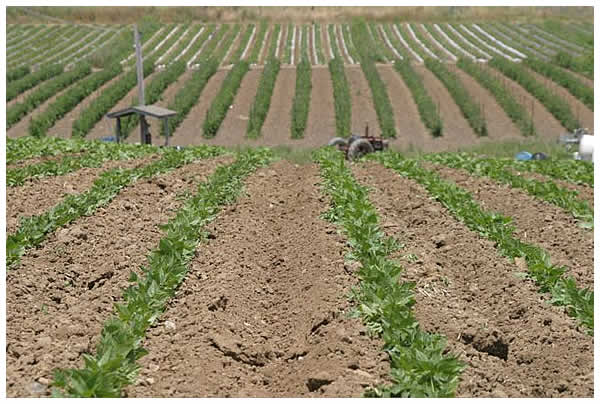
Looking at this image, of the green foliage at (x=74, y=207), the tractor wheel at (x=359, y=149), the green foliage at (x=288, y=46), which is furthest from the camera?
the green foliage at (x=288, y=46)

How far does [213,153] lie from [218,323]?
11866 mm

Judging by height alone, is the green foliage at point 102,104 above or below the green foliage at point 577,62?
below

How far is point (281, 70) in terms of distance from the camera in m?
40.2

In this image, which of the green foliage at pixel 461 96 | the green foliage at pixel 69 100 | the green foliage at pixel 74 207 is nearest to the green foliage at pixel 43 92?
the green foliage at pixel 69 100

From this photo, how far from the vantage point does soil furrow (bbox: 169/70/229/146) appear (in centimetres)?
2841

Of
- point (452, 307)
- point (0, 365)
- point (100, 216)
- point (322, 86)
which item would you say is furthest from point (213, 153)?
point (322, 86)

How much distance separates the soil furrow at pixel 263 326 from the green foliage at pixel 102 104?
21692 mm

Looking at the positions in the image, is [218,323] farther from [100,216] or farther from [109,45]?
[109,45]

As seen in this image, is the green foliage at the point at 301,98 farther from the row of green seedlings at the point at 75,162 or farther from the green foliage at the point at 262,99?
the row of green seedlings at the point at 75,162

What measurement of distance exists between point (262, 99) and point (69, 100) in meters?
9.07

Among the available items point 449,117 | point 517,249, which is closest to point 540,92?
point 449,117

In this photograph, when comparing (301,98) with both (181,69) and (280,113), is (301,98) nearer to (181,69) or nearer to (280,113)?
(280,113)

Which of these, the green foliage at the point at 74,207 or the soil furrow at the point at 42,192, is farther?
the soil furrow at the point at 42,192

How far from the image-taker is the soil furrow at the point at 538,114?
97.2 ft
